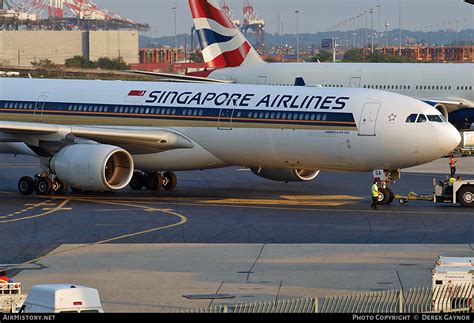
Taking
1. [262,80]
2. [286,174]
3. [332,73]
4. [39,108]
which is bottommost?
[286,174]

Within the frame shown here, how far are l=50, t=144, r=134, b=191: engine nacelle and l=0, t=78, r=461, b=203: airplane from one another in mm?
35

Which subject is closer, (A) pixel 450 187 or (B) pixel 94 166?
(A) pixel 450 187

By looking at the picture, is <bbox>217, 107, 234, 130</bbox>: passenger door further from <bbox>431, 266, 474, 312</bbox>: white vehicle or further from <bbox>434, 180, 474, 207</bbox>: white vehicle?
<bbox>431, 266, 474, 312</bbox>: white vehicle

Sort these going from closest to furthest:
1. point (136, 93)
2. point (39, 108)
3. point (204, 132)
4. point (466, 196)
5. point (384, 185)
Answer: point (466, 196) → point (384, 185) → point (204, 132) → point (136, 93) → point (39, 108)

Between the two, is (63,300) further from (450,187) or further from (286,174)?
(286,174)

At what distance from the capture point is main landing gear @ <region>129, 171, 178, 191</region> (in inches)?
1908

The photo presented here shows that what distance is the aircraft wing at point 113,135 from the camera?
149 feet

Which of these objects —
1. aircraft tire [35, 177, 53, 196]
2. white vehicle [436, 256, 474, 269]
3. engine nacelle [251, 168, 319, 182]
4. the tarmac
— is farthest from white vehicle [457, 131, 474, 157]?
white vehicle [436, 256, 474, 269]

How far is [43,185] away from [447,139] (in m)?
14.7

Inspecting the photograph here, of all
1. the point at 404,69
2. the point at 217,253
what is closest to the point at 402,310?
the point at 217,253

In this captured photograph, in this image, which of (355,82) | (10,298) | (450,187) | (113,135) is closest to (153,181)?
(113,135)

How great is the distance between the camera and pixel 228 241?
119 feet

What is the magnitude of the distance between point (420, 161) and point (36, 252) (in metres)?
14.5

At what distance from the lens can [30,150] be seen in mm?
47344
